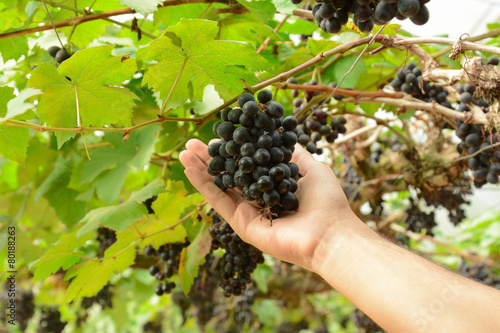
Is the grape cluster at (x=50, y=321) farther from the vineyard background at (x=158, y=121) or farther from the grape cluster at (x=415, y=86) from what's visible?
the grape cluster at (x=415, y=86)

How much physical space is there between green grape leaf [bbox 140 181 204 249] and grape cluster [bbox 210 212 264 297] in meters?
0.15

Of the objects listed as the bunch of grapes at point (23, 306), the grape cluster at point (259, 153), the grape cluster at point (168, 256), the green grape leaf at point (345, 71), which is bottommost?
the bunch of grapes at point (23, 306)

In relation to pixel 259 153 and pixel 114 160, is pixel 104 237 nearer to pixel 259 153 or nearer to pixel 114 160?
pixel 114 160

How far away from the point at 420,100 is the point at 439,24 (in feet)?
10.8

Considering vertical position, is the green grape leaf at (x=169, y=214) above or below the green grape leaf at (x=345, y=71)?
below

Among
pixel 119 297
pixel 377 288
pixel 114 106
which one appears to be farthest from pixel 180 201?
pixel 119 297

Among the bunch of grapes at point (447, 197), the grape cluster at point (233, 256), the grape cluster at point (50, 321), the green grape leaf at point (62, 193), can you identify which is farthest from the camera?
the grape cluster at point (50, 321)

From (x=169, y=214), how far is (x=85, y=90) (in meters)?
0.67

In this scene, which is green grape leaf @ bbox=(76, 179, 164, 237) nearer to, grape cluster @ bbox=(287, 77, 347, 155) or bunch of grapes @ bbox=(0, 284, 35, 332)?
grape cluster @ bbox=(287, 77, 347, 155)

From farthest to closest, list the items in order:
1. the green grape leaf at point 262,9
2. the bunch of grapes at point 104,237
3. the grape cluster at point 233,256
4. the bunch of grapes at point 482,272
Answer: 1. the bunch of grapes at point 482,272
2. the bunch of grapes at point 104,237
3. the grape cluster at point 233,256
4. the green grape leaf at point 262,9

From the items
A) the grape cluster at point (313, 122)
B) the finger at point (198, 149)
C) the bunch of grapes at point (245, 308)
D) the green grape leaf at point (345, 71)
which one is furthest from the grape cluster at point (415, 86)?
the bunch of grapes at point (245, 308)

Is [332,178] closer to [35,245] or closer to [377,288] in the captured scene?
[377,288]

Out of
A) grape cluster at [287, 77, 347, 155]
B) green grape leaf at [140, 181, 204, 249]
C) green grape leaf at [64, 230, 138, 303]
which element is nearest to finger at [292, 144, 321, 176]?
grape cluster at [287, 77, 347, 155]

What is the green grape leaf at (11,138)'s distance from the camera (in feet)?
4.30
